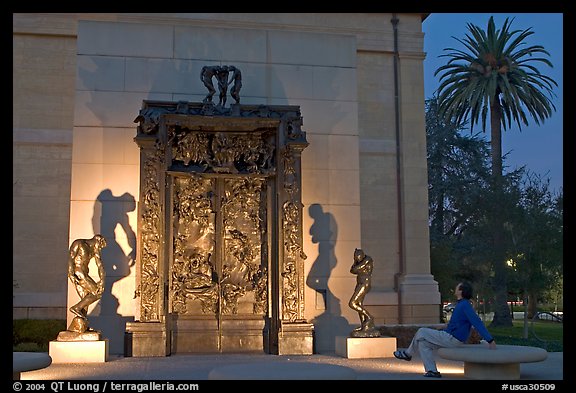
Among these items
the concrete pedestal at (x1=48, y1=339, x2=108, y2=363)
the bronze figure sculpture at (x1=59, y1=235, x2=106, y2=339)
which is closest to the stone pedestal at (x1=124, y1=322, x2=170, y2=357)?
the concrete pedestal at (x1=48, y1=339, x2=108, y2=363)

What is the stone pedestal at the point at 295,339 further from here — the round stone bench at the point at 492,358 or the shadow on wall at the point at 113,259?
the round stone bench at the point at 492,358

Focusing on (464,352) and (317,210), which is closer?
(464,352)

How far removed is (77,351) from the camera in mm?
12289

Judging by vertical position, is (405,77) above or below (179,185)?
above

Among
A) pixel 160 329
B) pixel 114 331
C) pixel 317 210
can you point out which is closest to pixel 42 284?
pixel 114 331

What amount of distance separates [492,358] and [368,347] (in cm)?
414

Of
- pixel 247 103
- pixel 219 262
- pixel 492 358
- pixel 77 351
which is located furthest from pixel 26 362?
pixel 247 103

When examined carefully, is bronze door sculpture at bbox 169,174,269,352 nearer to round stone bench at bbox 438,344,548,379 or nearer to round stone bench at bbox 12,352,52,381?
round stone bench at bbox 12,352,52,381

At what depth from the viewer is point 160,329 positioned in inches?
520

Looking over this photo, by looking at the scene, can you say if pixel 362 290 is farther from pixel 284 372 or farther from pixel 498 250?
pixel 498 250

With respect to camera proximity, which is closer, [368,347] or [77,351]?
[77,351]

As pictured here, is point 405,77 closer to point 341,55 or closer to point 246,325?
point 341,55
